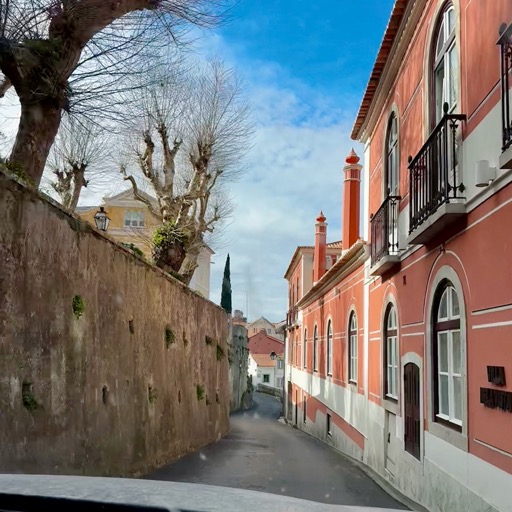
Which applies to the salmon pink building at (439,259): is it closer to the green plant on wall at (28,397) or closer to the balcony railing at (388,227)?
the balcony railing at (388,227)

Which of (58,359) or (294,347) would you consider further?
(294,347)

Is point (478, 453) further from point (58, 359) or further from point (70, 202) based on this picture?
point (70, 202)

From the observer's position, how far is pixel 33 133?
7656 millimetres

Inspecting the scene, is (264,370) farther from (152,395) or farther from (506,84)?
(506,84)

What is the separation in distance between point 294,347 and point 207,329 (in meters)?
16.7

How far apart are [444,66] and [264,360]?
234ft

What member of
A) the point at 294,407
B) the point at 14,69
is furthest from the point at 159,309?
the point at 294,407

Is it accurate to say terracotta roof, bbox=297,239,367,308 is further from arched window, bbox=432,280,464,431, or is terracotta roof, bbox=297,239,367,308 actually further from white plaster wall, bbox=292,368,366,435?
arched window, bbox=432,280,464,431

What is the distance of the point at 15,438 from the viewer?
17.6ft

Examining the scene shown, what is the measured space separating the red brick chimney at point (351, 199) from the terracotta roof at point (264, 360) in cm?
6013

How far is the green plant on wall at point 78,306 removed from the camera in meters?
6.81

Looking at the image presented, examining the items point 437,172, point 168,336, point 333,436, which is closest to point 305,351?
point 333,436

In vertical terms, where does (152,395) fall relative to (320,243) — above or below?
below

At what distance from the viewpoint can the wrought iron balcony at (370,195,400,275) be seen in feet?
32.0
